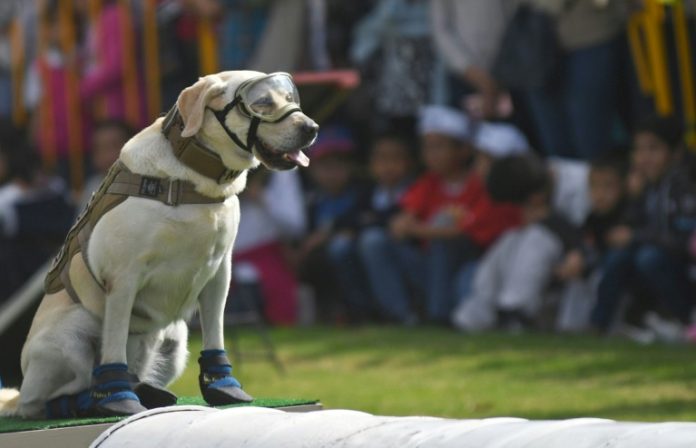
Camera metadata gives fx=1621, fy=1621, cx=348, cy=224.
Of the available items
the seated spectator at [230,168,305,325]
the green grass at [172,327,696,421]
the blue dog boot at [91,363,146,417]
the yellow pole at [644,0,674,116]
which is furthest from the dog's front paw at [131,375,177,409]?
the seated spectator at [230,168,305,325]

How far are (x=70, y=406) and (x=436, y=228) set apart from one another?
6.01 metres

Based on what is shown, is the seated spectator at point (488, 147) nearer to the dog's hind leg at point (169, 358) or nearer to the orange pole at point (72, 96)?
the orange pole at point (72, 96)

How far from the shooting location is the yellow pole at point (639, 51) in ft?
32.2

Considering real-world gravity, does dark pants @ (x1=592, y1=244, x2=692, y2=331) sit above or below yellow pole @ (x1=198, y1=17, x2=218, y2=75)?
below

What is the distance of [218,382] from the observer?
5355 mm

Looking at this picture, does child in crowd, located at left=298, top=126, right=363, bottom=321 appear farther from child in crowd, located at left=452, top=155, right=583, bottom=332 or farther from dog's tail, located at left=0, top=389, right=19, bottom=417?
dog's tail, located at left=0, top=389, right=19, bottom=417

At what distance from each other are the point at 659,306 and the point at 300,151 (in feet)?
16.5

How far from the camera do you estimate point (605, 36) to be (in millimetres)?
10055

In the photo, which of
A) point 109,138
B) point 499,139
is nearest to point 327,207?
point 109,138

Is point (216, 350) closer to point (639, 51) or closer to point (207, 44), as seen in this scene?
point (639, 51)

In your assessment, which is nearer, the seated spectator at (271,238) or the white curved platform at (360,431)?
the white curved platform at (360,431)

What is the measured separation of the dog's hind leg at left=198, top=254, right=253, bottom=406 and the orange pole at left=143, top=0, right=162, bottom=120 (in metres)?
7.60

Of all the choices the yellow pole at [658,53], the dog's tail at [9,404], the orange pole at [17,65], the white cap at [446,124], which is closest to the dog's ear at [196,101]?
the dog's tail at [9,404]

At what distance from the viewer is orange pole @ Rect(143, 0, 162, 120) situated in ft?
42.2
